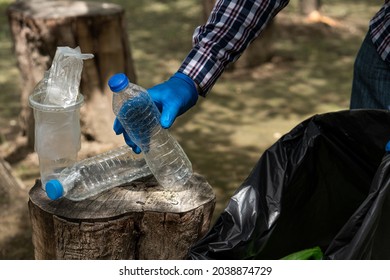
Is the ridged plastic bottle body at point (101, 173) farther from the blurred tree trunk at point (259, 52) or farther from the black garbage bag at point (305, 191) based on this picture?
the blurred tree trunk at point (259, 52)

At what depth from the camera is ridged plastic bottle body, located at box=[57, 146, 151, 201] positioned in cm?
228

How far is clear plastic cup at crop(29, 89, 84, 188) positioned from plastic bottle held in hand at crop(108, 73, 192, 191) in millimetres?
162

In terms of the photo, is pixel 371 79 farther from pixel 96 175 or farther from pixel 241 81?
pixel 241 81

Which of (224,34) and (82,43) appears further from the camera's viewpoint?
(82,43)

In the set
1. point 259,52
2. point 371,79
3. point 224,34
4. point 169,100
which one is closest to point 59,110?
point 169,100

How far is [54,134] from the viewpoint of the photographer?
2250 mm

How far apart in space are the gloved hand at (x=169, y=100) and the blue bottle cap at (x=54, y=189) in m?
0.25

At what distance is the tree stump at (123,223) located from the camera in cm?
220

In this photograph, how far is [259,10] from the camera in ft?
7.66

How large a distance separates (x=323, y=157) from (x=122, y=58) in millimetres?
2738

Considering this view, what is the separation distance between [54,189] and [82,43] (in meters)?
2.39

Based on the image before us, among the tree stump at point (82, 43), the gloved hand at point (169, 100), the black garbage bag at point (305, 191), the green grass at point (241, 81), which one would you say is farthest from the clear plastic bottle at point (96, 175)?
the tree stump at point (82, 43)

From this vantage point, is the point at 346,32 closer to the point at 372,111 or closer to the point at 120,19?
the point at 120,19

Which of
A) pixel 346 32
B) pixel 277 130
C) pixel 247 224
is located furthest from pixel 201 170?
pixel 346 32
